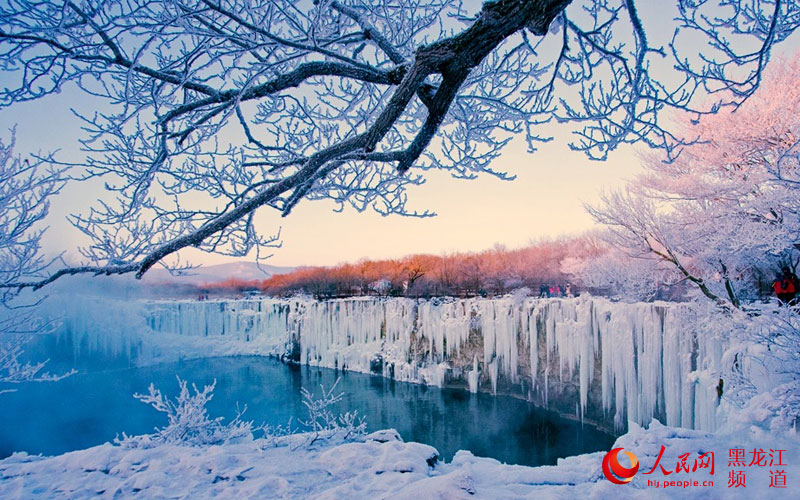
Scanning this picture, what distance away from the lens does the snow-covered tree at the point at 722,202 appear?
18.9ft

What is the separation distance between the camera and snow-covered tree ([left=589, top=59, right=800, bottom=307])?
5762mm

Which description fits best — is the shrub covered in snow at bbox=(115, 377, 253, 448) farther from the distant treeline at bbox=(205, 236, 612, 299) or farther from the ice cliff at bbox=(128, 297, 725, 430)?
the distant treeline at bbox=(205, 236, 612, 299)

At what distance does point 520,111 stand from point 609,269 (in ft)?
25.2

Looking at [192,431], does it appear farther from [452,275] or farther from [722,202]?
[452,275]

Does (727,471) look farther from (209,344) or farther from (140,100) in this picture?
(209,344)

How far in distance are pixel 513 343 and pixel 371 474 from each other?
10368 millimetres

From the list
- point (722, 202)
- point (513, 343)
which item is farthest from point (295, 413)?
point (722, 202)

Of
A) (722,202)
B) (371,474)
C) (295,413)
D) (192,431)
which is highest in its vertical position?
(722,202)

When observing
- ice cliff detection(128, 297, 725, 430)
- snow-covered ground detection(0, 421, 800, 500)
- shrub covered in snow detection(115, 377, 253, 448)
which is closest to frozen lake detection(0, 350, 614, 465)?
ice cliff detection(128, 297, 725, 430)

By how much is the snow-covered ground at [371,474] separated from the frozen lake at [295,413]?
6.59 m

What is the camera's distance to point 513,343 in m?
12.4

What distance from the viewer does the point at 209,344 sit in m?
24.7

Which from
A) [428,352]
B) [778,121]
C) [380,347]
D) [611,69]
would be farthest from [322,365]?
[611,69]

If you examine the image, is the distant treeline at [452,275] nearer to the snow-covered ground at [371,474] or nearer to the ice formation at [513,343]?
the ice formation at [513,343]
